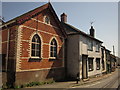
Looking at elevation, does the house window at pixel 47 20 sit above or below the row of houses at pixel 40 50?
above

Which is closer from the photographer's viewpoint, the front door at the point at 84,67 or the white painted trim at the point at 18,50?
the white painted trim at the point at 18,50

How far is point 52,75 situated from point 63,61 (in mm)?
3054

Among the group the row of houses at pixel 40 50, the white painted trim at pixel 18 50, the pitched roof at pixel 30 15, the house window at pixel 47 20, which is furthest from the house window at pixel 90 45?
the white painted trim at pixel 18 50

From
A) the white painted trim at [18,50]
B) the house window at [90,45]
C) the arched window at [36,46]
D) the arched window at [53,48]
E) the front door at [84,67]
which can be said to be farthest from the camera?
the house window at [90,45]

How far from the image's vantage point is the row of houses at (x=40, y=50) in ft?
34.1

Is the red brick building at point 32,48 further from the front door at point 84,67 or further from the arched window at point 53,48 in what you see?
the front door at point 84,67

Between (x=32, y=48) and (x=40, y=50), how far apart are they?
1.05 metres

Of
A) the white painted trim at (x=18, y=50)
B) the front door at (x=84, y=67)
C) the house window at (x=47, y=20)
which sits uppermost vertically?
the house window at (x=47, y=20)

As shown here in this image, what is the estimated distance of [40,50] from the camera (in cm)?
Answer: 1252

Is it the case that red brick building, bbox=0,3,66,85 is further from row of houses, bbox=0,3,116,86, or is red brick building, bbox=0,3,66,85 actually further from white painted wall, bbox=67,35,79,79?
white painted wall, bbox=67,35,79,79

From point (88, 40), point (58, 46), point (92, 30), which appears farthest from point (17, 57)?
point (92, 30)

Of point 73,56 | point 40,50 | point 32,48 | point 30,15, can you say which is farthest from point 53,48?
point 30,15

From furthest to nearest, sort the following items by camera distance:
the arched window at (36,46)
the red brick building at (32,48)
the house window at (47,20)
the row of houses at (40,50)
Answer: the house window at (47,20)
the arched window at (36,46)
the row of houses at (40,50)
the red brick building at (32,48)

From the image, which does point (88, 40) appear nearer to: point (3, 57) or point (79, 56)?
point (79, 56)
